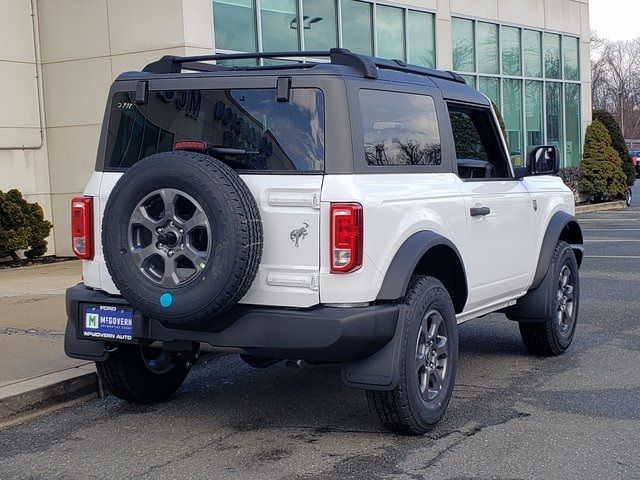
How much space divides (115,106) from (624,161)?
76.9 feet

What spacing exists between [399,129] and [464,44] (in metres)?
15.7

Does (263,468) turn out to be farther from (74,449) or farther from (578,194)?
(578,194)

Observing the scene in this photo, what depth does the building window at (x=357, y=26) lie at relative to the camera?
16547 mm

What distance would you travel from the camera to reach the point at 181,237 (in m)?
4.85

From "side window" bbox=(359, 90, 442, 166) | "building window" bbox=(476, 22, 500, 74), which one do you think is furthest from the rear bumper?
"building window" bbox=(476, 22, 500, 74)

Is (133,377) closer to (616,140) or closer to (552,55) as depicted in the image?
(552,55)

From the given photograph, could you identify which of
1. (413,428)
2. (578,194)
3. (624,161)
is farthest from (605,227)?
(413,428)

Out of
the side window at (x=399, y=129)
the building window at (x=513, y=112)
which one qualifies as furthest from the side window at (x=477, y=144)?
the building window at (x=513, y=112)

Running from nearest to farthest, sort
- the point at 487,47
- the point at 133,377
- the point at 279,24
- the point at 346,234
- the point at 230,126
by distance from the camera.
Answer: the point at 346,234 < the point at 230,126 < the point at 133,377 < the point at 279,24 < the point at 487,47

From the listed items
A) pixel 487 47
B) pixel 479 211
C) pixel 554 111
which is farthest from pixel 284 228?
pixel 554 111

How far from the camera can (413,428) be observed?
5.19m

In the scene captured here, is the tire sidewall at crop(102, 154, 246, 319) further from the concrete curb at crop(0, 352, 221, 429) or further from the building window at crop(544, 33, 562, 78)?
the building window at crop(544, 33, 562, 78)

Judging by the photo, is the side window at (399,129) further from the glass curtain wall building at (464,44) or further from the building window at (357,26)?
the building window at (357,26)

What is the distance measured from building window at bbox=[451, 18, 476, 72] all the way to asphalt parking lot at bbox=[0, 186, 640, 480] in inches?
534
